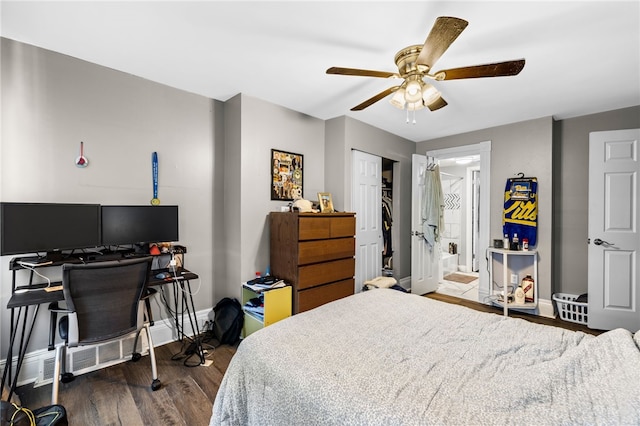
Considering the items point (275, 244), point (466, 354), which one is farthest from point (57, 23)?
point (466, 354)

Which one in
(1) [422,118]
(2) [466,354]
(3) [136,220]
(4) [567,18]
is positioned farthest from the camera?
(1) [422,118]

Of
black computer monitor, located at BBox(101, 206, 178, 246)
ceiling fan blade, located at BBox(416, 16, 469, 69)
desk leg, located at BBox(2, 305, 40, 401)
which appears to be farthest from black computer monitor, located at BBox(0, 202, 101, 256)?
ceiling fan blade, located at BBox(416, 16, 469, 69)

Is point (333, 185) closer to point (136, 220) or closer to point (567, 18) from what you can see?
point (136, 220)

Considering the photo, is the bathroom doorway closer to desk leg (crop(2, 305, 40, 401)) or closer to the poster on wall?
the poster on wall

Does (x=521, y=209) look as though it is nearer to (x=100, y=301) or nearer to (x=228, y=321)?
(x=228, y=321)

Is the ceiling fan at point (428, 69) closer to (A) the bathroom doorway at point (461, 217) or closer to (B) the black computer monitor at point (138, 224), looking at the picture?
(B) the black computer monitor at point (138, 224)

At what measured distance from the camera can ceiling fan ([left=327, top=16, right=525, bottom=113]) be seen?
53.2 inches

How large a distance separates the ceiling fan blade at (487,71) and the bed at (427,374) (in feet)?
4.63

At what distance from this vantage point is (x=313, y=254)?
108 inches

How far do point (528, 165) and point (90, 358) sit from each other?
485cm

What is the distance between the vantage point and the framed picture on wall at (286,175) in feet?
10.00

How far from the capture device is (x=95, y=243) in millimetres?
2074

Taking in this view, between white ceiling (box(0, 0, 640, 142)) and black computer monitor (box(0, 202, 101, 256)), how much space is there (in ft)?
3.82

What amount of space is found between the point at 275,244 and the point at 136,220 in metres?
1.24
